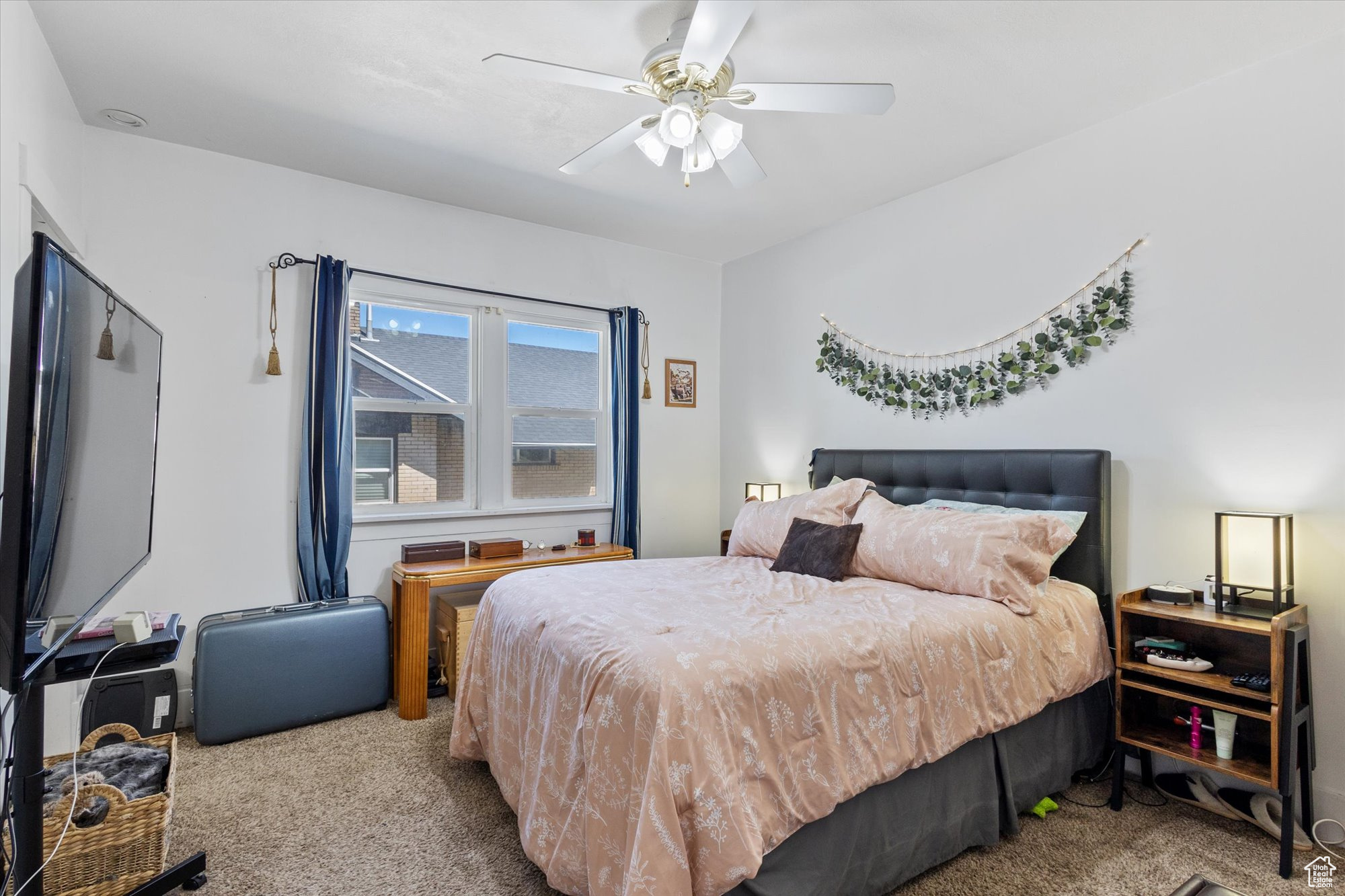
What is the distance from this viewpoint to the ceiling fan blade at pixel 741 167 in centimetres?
239

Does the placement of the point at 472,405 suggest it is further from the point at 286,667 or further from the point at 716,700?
the point at 716,700

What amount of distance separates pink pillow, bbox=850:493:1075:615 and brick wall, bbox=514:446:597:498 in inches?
81.9

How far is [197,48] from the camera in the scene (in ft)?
7.45

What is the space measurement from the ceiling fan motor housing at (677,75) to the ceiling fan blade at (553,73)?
4.1 inches

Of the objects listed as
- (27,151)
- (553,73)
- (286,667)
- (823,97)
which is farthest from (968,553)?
(27,151)

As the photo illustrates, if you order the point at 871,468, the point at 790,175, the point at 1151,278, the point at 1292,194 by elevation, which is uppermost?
the point at 790,175

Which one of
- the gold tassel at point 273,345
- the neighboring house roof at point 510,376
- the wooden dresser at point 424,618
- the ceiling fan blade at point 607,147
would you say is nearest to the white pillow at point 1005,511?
the wooden dresser at point 424,618

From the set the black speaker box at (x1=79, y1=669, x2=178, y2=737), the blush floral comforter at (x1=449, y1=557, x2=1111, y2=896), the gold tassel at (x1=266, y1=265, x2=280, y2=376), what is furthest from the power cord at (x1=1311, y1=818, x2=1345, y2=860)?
the gold tassel at (x1=266, y1=265, x2=280, y2=376)

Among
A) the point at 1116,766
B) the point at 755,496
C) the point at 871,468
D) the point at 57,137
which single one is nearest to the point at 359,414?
the point at 57,137

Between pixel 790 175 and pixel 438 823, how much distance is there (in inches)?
124

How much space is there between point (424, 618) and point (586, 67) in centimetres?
252

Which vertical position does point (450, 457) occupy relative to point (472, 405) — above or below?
below

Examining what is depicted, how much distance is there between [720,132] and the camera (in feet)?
7.29

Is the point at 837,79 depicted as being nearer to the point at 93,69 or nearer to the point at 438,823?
the point at 93,69
